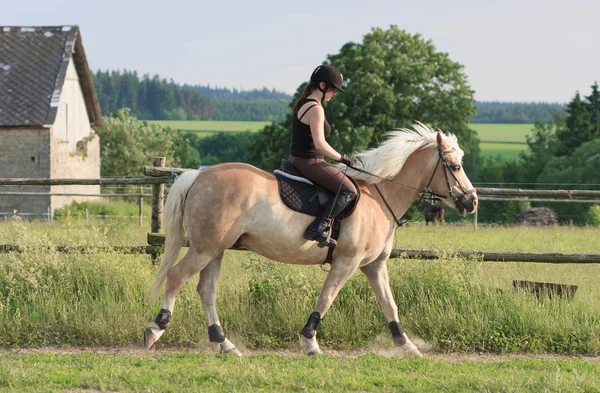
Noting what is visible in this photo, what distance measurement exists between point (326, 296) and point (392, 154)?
1464 mm

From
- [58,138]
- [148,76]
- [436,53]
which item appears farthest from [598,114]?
[148,76]

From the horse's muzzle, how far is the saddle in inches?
37.7

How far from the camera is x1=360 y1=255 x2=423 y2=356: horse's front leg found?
7.65 m

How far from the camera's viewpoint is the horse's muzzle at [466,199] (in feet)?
24.8

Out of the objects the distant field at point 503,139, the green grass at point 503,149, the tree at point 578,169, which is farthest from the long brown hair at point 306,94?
the green grass at point 503,149

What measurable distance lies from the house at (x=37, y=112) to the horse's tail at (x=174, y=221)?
78.5 ft

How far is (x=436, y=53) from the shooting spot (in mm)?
44719

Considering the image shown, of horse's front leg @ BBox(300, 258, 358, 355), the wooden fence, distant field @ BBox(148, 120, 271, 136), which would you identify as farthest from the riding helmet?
distant field @ BBox(148, 120, 271, 136)

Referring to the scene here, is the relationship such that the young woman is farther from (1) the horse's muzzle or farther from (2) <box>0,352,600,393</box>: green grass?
(2) <box>0,352,600,393</box>: green grass

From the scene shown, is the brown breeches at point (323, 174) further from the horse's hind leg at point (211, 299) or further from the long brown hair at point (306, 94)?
the horse's hind leg at point (211, 299)

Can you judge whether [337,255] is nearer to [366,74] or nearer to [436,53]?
[366,74]

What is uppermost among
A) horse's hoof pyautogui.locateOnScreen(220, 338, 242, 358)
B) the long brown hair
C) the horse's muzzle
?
the long brown hair

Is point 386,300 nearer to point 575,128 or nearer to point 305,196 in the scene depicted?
point 305,196

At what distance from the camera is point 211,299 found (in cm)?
760
